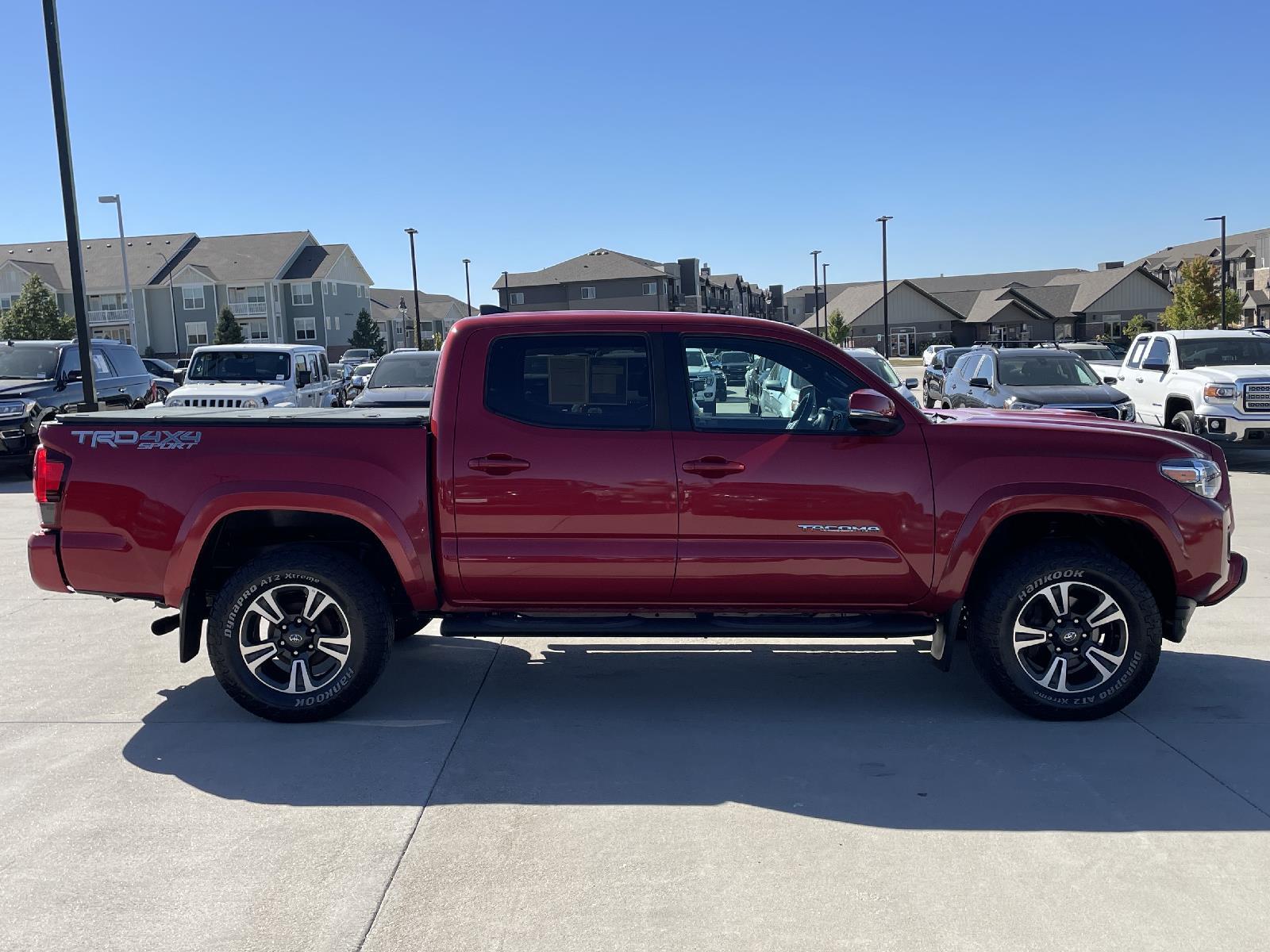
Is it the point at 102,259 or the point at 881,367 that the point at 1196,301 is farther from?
the point at 102,259

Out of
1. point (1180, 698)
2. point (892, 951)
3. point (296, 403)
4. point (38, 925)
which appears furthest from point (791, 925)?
point (296, 403)

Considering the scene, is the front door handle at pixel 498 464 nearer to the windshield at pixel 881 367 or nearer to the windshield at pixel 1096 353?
the windshield at pixel 881 367

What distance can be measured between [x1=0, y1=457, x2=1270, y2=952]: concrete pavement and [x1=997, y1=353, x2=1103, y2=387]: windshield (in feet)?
30.3

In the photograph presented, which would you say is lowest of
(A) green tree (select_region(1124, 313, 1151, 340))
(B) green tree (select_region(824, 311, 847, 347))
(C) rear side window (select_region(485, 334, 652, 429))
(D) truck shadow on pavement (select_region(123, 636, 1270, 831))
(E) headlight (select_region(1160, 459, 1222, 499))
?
(D) truck shadow on pavement (select_region(123, 636, 1270, 831))

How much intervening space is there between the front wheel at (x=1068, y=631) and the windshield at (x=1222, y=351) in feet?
38.3

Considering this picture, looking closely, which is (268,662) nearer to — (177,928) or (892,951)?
(177,928)

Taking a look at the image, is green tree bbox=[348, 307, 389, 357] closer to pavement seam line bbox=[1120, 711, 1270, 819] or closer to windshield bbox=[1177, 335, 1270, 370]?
windshield bbox=[1177, 335, 1270, 370]

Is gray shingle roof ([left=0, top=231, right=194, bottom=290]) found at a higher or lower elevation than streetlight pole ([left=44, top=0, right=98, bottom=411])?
higher

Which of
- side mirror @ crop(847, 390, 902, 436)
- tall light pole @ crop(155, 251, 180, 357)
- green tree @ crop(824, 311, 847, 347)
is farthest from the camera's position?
green tree @ crop(824, 311, 847, 347)

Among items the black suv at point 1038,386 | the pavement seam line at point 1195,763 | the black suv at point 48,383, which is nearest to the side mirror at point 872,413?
the pavement seam line at point 1195,763

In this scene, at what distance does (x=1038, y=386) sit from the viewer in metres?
14.8

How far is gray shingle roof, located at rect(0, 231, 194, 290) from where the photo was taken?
68.8m

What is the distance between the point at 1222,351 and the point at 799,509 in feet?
43.0

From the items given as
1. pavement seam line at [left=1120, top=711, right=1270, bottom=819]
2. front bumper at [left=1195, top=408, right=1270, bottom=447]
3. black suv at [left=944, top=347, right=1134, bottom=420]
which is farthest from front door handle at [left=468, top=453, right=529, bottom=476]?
front bumper at [left=1195, top=408, right=1270, bottom=447]
